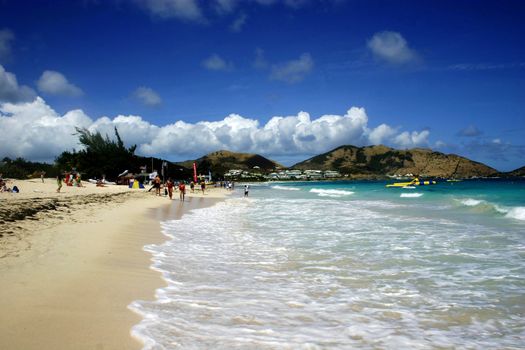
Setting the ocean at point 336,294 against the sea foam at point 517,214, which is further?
the sea foam at point 517,214

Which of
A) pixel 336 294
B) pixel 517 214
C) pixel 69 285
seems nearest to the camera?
pixel 69 285

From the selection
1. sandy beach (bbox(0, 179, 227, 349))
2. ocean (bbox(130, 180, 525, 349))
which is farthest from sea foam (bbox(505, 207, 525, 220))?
sandy beach (bbox(0, 179, 227, 349))

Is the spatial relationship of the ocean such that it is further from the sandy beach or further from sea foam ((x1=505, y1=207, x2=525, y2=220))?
sea foam ((x1=505, y1=207, x2=525, y2=220))

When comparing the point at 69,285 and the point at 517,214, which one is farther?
the point at 517,214

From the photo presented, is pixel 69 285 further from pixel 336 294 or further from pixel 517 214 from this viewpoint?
pixel 517 214

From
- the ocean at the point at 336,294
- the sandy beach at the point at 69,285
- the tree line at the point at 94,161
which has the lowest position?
the ocean at the point at 336,294

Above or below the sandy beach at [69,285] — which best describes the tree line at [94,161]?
above

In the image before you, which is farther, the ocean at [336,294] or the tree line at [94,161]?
the tree line at [94,161]

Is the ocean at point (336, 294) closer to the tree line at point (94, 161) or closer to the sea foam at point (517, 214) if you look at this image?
the sea foam at point (517, 214)

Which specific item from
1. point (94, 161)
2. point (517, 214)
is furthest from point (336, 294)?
point (94, 161)

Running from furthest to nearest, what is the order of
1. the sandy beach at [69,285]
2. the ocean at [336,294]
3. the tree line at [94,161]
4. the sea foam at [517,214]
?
the tree line at [94,161], the sea foam at [517,214], the ocean at [336,294], the sandy beach at [69,285]

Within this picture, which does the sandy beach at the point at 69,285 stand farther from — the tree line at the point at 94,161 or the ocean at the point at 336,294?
the tree line at the point at 94,161

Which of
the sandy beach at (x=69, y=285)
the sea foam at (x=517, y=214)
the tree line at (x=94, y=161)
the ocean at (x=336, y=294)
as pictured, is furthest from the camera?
the tree line at (x=94, y=161)

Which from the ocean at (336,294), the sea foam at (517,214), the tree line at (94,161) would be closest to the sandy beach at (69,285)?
the ocean at (336,294)
